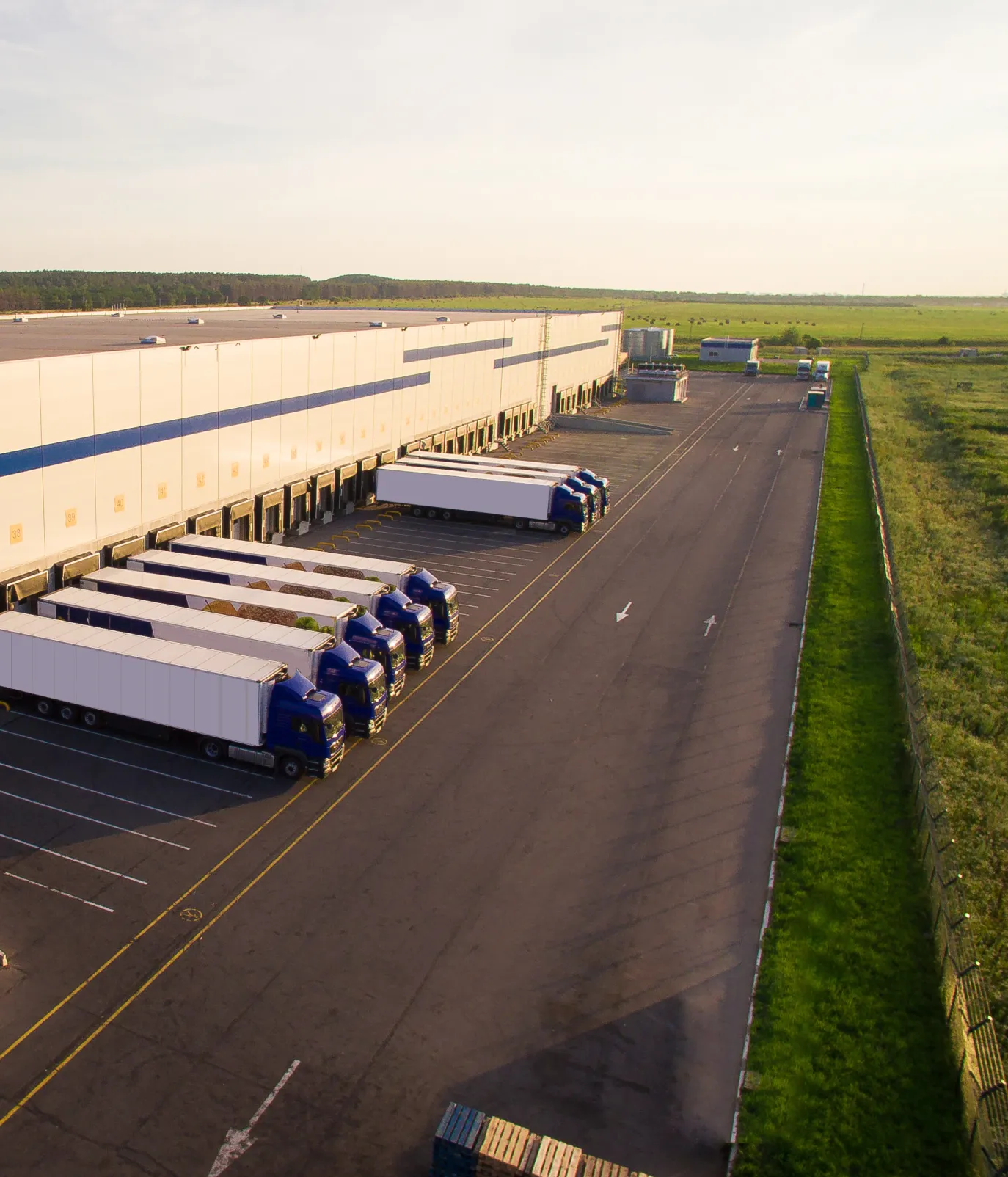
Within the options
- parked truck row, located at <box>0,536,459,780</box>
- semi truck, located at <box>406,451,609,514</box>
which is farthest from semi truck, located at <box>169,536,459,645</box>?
semi truck, located at <box>406,451,609,514</box>

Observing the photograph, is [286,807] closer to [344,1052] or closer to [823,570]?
[344,1052]

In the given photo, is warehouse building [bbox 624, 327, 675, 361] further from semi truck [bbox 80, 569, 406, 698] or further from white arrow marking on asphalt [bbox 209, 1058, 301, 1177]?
white arrow marking on asphalt [bbox 209, 1058, 301, 1177]

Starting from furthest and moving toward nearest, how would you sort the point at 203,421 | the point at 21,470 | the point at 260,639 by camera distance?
the point at 203,421, the point at 21,470, the point at 260,639

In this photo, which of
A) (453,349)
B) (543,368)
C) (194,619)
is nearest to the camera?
(194,619)

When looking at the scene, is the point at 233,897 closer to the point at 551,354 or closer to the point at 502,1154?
the point at 502,1154

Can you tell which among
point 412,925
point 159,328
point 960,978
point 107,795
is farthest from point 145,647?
point 159,328
